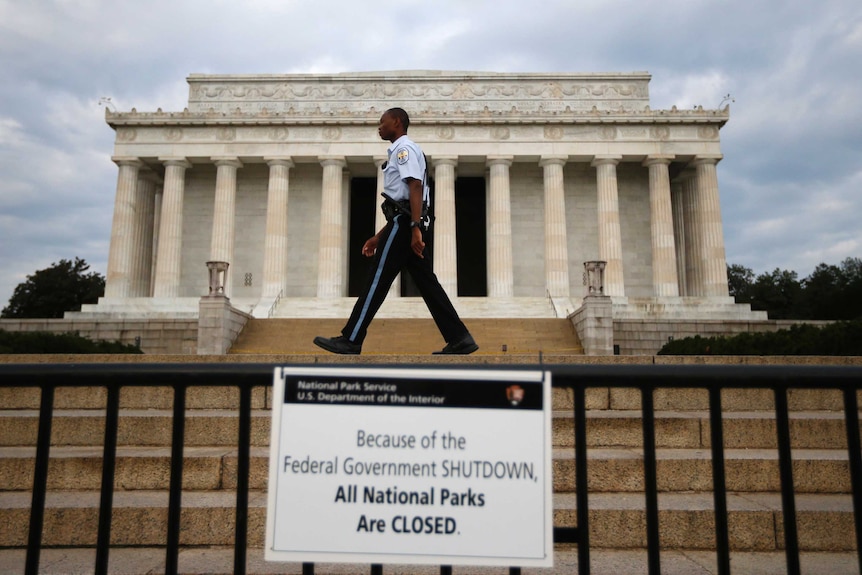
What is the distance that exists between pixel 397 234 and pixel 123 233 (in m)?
35.8

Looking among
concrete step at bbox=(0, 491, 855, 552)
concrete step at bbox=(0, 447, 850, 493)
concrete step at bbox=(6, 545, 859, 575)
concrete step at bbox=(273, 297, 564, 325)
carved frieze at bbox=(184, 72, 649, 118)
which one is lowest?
concrete step at bbox=(6, 545, 859, 575)

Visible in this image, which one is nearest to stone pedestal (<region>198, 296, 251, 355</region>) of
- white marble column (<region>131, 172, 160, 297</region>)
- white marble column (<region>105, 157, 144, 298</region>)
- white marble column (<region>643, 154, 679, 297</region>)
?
white marble column (<region>105, 157, 144, 298</region>)

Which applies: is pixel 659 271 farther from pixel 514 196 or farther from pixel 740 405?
pixel 740 405

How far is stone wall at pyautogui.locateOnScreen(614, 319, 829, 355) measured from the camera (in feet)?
89.1

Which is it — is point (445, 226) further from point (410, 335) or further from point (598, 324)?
point (598, 324)

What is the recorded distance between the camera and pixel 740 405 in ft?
26.2

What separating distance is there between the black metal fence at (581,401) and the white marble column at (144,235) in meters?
39.8

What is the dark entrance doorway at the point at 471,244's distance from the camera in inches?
1902

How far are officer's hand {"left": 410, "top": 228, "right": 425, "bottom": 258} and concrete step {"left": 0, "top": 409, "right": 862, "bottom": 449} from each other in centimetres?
263

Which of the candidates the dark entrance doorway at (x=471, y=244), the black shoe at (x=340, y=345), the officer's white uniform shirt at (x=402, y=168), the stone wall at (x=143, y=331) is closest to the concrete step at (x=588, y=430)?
the black shoe at (x=340, y=345)

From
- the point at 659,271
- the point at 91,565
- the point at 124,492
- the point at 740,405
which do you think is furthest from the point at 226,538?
the point at 659,271

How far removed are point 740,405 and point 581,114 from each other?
32.8m

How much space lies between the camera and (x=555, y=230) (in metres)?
38.0

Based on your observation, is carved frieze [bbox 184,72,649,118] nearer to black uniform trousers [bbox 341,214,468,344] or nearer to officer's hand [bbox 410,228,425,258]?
black uniform trousers [bbox 341,214,468,344]
